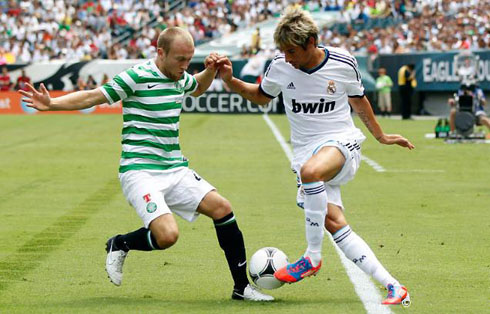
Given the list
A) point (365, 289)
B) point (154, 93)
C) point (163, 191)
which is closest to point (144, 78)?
point (154, 93)

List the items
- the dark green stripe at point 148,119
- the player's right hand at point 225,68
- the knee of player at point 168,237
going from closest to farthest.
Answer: the knee of player at point 168,237, the dark green stripe at point 148,119, the player's right hand at point 225,68

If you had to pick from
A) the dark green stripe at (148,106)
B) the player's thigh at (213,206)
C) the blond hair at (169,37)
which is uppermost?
the blond hair at (169,37)

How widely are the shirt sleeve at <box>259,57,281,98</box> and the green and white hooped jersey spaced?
0.68 meters

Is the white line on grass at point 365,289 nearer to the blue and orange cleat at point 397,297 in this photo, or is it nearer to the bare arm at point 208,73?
the blue and orange cleat at point 397,297

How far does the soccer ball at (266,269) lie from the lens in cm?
747

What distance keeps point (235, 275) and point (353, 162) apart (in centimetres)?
113

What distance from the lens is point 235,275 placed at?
7.38 metres

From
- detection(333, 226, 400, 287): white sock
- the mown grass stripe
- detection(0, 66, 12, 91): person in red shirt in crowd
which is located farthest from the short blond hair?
detection(0, 66, 12, 91): person in red shirt in crowd

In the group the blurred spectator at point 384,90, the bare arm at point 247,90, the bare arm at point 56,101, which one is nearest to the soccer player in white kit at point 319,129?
the bare arm at point 247,90

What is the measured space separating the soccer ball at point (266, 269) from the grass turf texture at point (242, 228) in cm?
15

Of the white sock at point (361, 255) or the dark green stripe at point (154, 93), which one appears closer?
the white sock at point (361, 255)

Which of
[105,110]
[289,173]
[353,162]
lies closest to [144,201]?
[353,162]

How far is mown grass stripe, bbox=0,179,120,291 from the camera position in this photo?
27.9ft

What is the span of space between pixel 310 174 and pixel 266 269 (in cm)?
91
